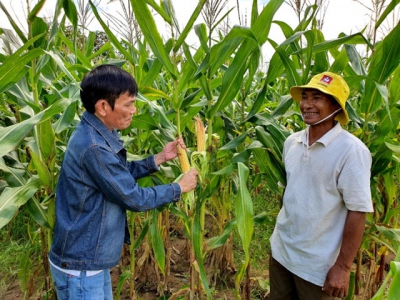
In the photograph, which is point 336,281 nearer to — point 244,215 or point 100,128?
point 244,215

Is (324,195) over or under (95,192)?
under

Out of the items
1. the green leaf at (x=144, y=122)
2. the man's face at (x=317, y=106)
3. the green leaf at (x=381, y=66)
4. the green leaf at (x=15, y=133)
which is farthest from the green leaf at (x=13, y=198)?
the green leaf at (x=381, y=66)

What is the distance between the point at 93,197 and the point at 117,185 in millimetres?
170

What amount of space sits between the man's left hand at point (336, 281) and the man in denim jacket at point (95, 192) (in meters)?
0.89

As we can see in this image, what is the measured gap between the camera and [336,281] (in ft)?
5.73

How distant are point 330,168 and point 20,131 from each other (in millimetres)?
A: 1533

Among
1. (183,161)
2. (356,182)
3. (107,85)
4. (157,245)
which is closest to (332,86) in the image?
(356,182)

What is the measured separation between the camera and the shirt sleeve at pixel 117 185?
63.6 inches

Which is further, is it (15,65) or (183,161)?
(183,161)

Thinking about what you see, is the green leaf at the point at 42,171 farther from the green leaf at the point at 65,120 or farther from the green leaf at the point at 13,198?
the green leaf at the point at 65,120

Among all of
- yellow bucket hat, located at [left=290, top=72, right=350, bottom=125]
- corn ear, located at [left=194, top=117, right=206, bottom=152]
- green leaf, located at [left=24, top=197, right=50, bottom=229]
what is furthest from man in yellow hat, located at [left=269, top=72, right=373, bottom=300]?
green leaf, located at [left=24, top=197, right=50, bottom=229]

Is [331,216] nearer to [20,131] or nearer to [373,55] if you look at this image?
[373,55]

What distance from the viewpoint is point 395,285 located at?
970 millimetres

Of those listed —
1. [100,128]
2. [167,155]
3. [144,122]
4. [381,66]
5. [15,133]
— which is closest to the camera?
[15,133]
